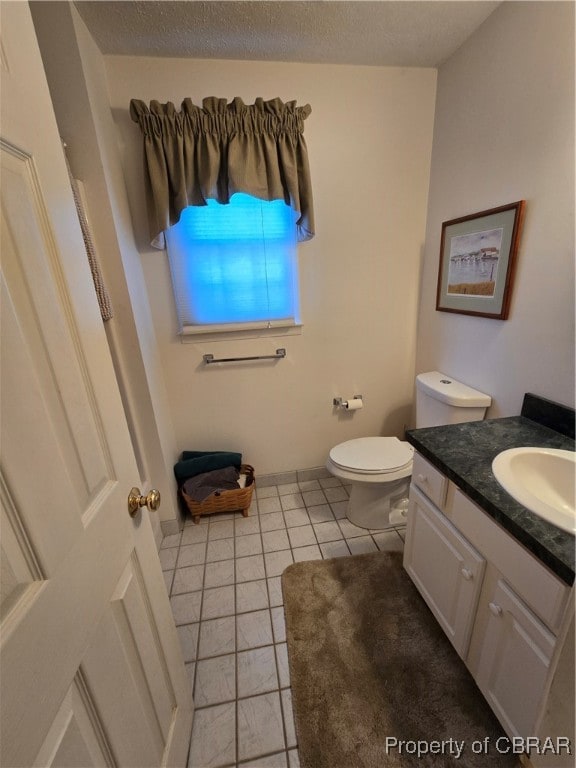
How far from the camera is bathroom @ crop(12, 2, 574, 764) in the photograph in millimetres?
1225

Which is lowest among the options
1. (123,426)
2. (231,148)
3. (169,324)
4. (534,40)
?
(123,426)

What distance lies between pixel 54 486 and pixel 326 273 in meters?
1.76

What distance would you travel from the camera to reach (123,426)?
78cm

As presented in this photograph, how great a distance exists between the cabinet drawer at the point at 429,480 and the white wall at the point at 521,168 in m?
0.57

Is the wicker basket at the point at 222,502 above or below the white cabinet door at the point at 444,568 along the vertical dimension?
below

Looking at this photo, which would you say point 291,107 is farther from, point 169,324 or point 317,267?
point 169,324

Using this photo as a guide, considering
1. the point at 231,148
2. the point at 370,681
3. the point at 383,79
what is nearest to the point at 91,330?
the point at 231,148

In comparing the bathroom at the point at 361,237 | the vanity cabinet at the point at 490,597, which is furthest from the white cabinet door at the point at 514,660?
the bathroom at the point at 361,237

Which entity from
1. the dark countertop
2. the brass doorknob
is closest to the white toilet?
the dark countertop

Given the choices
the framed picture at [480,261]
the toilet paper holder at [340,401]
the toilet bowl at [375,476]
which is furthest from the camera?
the toilet paper holder at [340,401]

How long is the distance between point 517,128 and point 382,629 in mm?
2113

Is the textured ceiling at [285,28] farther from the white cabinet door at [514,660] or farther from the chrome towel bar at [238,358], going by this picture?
the white cabinet door at [514,660]

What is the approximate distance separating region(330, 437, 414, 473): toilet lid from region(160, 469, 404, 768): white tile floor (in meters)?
0.44

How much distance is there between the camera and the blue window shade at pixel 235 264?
5.73 ft
